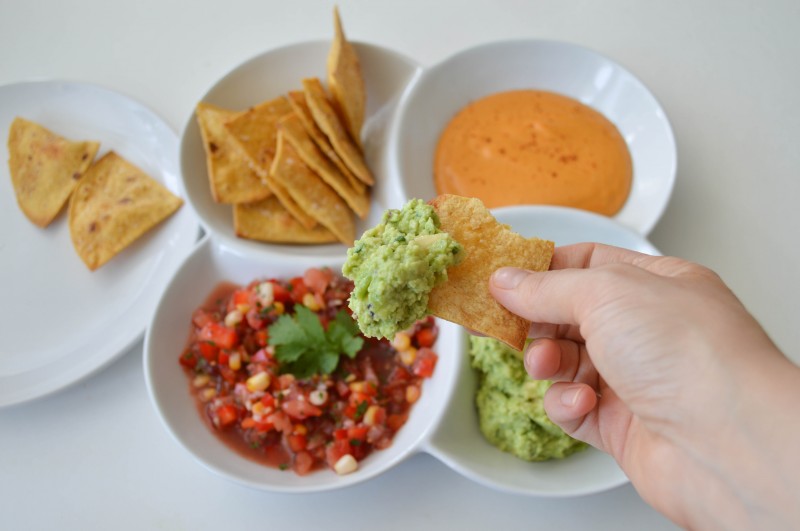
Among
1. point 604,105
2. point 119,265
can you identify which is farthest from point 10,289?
point 604,105

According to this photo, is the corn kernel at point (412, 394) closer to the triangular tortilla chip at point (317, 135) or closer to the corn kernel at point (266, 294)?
the corn kernel at point (266, 294)

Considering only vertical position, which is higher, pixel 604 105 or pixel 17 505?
pixel 604 105

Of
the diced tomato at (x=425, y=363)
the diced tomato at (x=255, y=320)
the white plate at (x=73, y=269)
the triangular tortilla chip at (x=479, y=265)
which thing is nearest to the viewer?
the triangular tortilla chip at (x=479, y=265)

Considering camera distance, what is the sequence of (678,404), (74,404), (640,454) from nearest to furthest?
(678,404) → (640,454) → (74,404)

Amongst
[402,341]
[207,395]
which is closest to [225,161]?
[207,395]

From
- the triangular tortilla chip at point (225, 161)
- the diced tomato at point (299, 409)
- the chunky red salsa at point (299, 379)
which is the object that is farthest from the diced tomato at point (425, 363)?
the triangular tortilla chip at point (225, 161)

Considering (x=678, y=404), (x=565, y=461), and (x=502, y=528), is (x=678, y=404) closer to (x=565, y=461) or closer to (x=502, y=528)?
(x=565, y=461)
